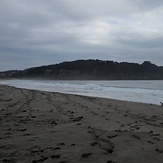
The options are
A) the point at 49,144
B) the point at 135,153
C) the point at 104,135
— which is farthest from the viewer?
the point at 104,135

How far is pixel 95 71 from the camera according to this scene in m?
126

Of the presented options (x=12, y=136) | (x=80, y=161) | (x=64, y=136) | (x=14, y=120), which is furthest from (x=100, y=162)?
(x=14, y=120)

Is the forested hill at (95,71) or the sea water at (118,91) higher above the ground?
the forested hill at (95,71)

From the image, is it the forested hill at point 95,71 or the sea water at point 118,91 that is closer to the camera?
the sea water at point 118,91

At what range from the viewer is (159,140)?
15.8 feet

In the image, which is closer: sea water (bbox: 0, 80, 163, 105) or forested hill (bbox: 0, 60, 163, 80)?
sea water (bbox: 0, 80, 163, 105)

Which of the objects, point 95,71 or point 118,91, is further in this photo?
point 95,71

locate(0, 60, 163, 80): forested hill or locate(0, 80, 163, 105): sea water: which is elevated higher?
locate(0, 60, 163, 80): forested hill

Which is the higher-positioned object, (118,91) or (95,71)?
(95,71)

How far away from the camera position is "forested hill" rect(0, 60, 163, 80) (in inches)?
4525

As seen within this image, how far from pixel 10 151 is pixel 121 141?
186 centimetres

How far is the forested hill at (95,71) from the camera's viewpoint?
114938 mm

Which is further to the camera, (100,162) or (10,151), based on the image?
(10,151)

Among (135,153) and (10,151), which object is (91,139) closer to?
(135,153)
